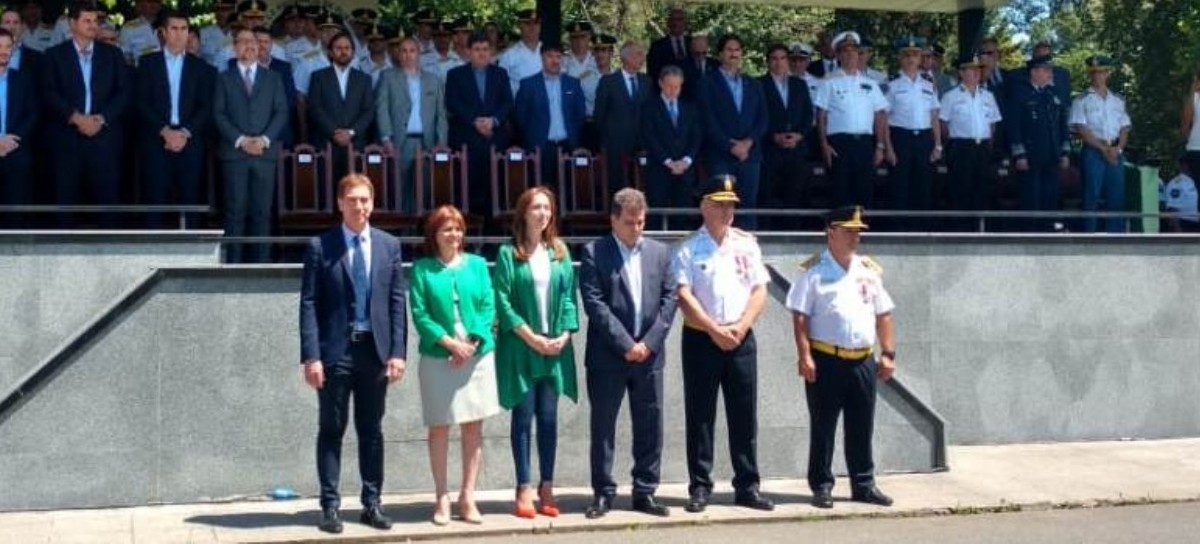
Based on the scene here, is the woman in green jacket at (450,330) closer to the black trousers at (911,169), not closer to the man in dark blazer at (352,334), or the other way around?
the man in dark blazer at (352,334)

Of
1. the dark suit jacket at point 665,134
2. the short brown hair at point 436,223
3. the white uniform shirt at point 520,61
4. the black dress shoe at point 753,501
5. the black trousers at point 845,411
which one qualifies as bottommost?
the black dress shoe at point 753,501

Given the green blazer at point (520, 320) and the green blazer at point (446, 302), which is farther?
the green blazer at point (520, 320)

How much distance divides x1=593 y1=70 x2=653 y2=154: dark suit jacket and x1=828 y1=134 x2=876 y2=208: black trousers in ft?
6.15

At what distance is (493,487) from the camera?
1105 cm

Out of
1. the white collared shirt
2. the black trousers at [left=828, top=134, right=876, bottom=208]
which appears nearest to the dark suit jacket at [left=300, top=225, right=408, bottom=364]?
the white collared shirt

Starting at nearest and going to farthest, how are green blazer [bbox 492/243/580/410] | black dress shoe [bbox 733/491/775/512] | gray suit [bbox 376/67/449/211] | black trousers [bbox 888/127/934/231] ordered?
green blazer [bbox 492/243/580/410], black dress shoe [bbox 733/491/775/512], gray suit [bbox 376/67/449/211], black trousers [bbox 888/127/934/231]

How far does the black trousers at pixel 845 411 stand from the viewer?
10219 millimetres

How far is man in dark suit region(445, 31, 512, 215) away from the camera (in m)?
13.2

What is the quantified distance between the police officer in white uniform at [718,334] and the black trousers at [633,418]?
11.5 inches

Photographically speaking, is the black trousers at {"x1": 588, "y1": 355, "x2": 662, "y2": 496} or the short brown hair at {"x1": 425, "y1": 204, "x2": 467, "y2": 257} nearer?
the short brown hair at {"x1": 425, "y1": 204, "x2": 467, "y2": 257}

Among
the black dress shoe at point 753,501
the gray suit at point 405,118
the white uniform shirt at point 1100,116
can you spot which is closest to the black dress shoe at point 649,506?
the black dress shoe at point 753,501

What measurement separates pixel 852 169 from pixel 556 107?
2577 millimetres

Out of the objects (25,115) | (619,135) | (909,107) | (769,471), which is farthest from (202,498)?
(909,107)

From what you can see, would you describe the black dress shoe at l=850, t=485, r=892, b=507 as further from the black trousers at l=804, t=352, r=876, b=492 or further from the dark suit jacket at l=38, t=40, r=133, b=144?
the dark suit jacket at l=38, t=40, r=133, b=144
